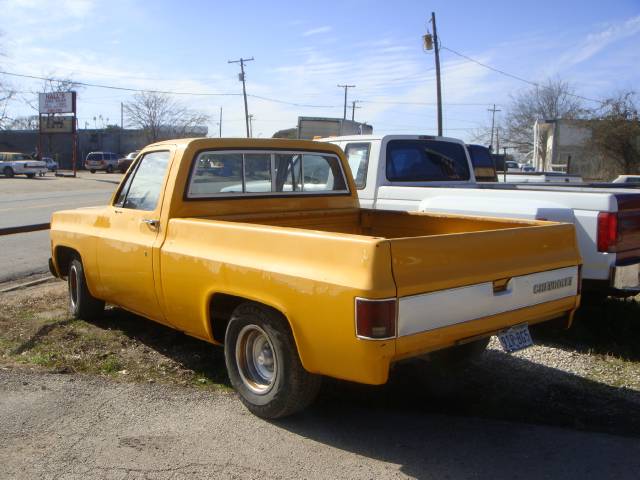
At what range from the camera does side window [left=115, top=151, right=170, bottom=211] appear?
511 centimetres

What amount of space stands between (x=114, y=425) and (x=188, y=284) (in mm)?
1004

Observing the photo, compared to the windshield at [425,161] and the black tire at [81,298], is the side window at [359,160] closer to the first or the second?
the windshield at [425,161]

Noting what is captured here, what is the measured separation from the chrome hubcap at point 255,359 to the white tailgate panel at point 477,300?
3.57 ft

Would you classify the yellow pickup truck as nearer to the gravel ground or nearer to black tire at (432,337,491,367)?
black tire at (432,337,491,367)

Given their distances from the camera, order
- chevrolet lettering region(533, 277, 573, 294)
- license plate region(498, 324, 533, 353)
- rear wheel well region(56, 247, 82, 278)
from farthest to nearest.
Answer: rear wheel well region(56, 247, 82, 278) < chevrolet lettering region(533, 277, 573, 294) < license plate region(498, 324, 533, 353)

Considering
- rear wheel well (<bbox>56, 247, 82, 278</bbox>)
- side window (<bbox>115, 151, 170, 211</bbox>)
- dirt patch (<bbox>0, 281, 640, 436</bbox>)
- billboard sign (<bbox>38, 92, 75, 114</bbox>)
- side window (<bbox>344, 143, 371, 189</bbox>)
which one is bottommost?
dirt patch (<bbox>0, 281, 640, 436</bbox>)

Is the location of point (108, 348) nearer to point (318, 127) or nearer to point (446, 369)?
point (446, 369)

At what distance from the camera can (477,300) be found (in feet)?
12.0

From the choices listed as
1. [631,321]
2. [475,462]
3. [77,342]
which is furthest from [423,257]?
[631,321]

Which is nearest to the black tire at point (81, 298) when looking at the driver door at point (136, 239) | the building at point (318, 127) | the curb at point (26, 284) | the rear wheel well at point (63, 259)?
the rear wheel well at point (63, 259)

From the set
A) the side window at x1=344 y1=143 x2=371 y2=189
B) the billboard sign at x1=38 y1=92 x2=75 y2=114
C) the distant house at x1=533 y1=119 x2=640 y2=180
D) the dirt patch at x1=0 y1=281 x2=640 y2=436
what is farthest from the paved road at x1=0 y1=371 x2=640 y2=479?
the billboard sign at x1=38 y1=92 x2=75 y2=114

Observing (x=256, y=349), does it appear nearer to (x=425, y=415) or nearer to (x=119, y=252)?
(x=425, y=415)

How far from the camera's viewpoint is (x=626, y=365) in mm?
5164

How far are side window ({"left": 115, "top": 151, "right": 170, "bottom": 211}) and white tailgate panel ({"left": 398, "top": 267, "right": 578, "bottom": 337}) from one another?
8.17 ft
